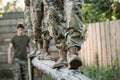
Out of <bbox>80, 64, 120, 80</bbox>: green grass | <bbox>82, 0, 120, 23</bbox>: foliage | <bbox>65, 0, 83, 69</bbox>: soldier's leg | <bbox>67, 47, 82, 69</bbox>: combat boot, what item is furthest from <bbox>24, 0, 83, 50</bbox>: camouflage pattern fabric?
<bbox>82, 0, 120, 23</bbox>: foliage

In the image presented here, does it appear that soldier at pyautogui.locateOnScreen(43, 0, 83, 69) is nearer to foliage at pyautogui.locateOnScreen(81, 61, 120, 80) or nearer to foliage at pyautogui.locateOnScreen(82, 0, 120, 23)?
foliage at pyautogui.locateOnScreen(81, 61, 120, 80)

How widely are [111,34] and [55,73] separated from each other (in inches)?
248

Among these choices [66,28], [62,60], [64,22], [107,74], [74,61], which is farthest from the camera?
[107,74]

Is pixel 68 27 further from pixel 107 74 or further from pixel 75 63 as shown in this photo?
pixel 107 74

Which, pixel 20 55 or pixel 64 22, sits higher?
pixel 64 22

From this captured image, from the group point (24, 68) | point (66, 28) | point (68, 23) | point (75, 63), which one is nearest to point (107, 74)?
point (24, 68)

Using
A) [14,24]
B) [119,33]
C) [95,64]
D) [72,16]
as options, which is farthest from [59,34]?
[14,24]

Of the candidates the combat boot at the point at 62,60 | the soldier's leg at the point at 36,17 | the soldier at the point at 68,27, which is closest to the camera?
the soldier at the point at 68,27

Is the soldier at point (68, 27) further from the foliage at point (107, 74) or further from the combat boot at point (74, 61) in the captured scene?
the foliage at point (107, 74)

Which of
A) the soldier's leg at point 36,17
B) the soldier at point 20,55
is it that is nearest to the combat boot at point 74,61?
the soldier's leg at point 36,17

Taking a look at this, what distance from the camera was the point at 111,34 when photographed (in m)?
12.7

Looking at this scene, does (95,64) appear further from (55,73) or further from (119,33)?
(55,73)

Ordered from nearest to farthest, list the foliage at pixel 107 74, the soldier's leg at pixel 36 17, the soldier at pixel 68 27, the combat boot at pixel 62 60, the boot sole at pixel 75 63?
the boot sole at pixel 75 63
the soldier at pixel 68 27
the combat boot at pixel 62 60
the soldier's leg at pixel 36 17
the foliage at pixel 107 74

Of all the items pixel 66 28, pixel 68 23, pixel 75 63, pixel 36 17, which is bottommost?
pixel 75 63
